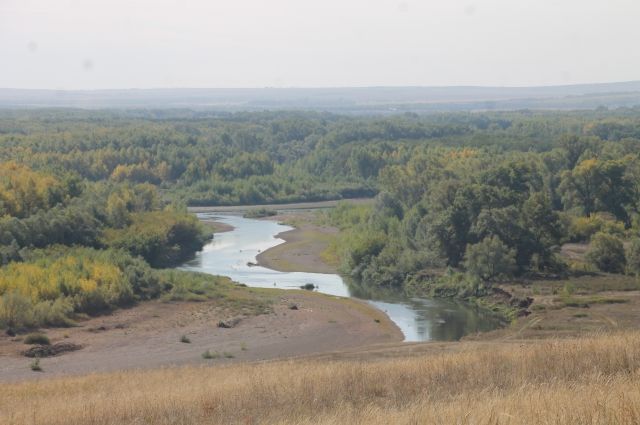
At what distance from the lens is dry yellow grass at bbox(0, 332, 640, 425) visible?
46.0 ft

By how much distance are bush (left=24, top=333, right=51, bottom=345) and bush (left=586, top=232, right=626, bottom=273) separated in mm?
35394

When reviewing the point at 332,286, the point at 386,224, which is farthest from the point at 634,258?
the point at 386,224

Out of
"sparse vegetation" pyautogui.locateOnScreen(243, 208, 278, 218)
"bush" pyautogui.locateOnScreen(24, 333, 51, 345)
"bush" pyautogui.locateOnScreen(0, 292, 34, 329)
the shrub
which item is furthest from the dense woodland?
"sparse vegetation" pyautogui.locateOnScreen(243, 208, 278, 218)

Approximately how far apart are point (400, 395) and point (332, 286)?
43912 millimetres

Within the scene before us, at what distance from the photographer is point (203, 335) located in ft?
157

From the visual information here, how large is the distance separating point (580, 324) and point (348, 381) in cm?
2711

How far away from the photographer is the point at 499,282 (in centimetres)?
6003

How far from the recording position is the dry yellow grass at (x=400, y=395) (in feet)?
46.0

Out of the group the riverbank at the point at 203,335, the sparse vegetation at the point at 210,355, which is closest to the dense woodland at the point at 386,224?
the riverbank at the point at 203,335

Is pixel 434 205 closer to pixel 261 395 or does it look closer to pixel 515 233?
pixel 515 233

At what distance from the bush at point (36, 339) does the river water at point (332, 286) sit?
55.2 feet

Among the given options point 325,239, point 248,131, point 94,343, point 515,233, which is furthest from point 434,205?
point 248,131

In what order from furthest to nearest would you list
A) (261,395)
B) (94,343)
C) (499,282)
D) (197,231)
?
1. (197,231)
2. (499,282)
3. (94,343)
4. (261,395)

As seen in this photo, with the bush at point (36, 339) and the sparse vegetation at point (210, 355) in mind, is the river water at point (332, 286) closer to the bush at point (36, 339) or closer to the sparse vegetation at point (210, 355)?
the sparse vegetation at point (210, 355)
